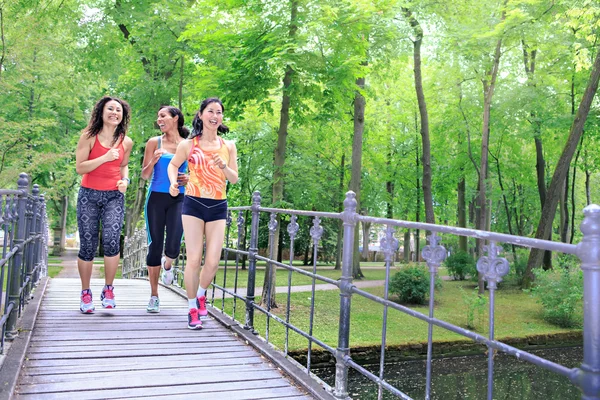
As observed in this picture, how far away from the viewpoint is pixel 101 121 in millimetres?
4379

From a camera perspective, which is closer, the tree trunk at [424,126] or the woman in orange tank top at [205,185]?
the woman in orange tank top at [205,185]

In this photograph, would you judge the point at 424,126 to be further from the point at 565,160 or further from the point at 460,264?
the point at 460,264

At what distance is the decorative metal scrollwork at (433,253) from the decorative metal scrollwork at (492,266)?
329mm

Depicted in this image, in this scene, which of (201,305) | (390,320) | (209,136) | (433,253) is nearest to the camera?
(433,253)

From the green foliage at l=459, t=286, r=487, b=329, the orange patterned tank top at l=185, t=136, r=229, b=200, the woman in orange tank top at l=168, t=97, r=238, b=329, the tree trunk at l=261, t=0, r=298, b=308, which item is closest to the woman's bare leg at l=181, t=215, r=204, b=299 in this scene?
the woman in orange tank top at l=168, t=97, r=238, b=329

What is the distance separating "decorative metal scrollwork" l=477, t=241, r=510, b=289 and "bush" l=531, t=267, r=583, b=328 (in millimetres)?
11016

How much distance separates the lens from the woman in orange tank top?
13.3 ft

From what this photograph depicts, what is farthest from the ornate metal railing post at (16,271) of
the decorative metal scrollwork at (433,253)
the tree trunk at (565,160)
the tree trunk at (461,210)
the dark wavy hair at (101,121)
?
the tree trunk at (461,210)

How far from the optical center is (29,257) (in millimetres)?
4770

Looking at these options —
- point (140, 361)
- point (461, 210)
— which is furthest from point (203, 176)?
point (461, 210)

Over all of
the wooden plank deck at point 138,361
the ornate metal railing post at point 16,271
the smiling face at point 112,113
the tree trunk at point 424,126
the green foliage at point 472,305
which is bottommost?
the green foliage at point 472,305

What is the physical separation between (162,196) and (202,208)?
767mm

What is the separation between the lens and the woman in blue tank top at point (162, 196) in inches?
182

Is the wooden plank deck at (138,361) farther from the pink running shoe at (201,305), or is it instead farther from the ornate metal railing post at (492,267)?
the ornate metal railing post at (492,267)
